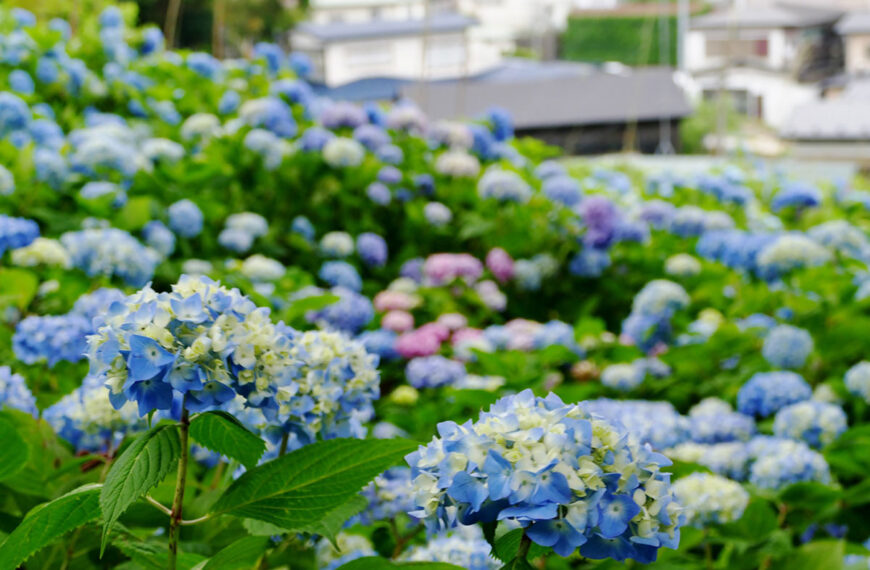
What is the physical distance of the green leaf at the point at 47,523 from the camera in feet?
2.02

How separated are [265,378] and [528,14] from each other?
22839mm

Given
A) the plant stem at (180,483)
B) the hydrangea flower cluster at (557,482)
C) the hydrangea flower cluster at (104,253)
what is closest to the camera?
the hydrangea flower cluster at (557,482)

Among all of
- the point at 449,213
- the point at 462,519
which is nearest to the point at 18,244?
the point at 462,519

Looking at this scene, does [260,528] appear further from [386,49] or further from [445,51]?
[386,49]

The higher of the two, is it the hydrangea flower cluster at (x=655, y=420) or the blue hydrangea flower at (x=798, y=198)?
the blue hydrangea flower at (x=798, y=198)

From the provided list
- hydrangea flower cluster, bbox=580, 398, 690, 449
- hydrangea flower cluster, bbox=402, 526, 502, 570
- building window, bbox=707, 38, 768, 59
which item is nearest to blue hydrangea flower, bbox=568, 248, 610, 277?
hydrangea flower cluster, bbox=580, 398, 690, 449

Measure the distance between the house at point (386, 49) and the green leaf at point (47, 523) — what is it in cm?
440

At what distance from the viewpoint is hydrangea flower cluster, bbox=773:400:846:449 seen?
5.02ft

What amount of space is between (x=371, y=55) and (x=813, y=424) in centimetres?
534

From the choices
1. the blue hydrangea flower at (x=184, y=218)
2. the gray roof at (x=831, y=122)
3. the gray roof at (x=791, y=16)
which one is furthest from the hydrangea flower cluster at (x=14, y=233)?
the gray roof at (x=791, y=16)

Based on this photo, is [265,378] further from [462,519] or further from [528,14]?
[528,14]

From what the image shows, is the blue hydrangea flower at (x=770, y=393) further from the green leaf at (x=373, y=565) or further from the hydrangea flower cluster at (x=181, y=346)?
the hydrangea flower cluster at (x=181, y=346)

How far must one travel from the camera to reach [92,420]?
99cm

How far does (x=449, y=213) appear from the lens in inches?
113
